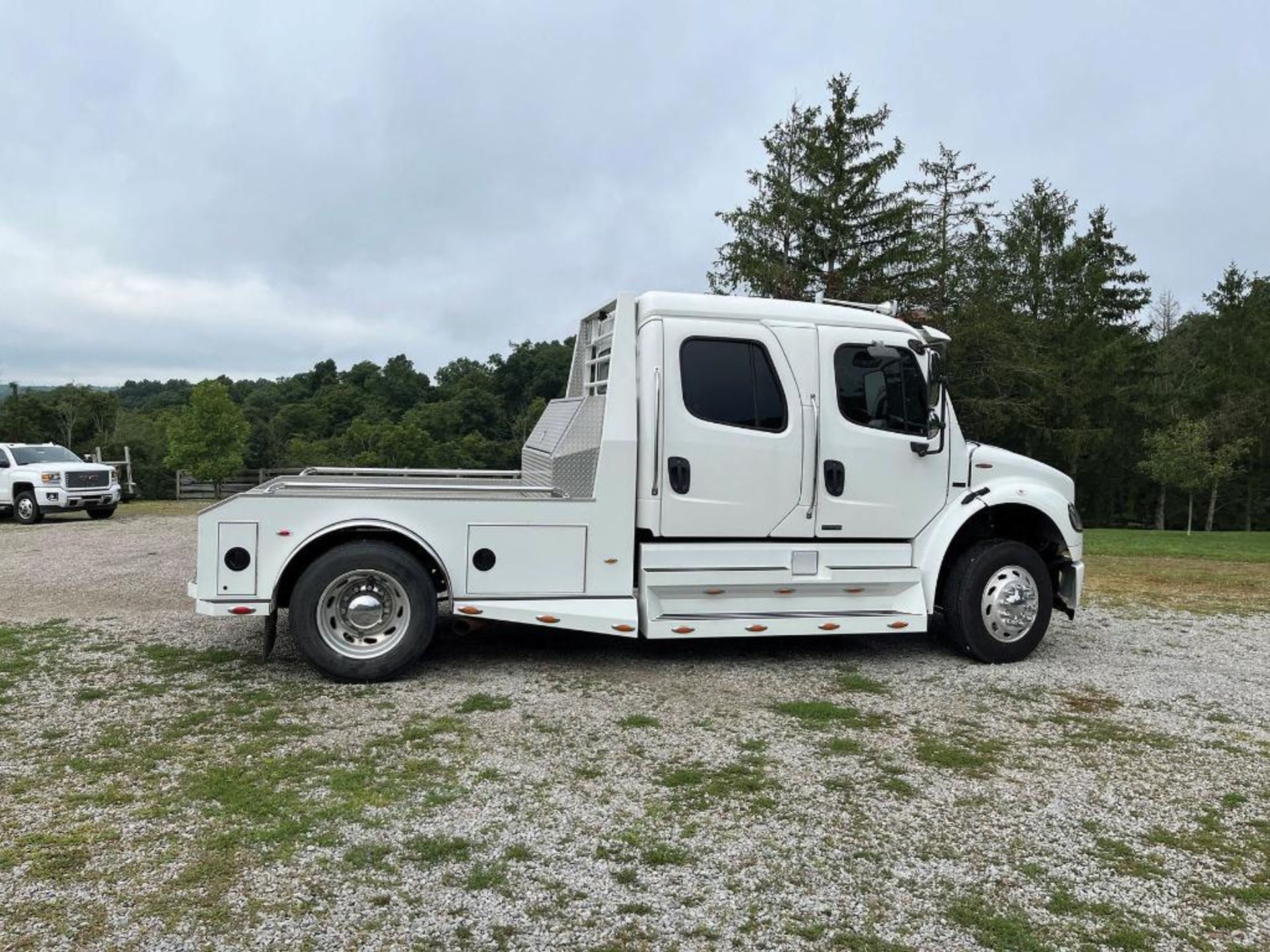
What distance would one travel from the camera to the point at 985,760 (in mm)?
4520

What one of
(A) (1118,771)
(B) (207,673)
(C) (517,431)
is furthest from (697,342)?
(C) (517,431)

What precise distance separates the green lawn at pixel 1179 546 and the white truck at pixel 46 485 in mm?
20850

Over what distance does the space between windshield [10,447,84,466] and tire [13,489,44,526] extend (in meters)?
0.76

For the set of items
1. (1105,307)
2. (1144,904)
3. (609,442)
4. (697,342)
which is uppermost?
(1105,307)

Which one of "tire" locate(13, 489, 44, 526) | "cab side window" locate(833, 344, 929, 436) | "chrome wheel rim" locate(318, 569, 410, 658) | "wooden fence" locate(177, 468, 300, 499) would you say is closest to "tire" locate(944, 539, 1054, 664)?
"cab side window" locate(833, 344, 929, 436)

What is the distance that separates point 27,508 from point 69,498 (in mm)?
841

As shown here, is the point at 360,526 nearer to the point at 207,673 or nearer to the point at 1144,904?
the point at 207,673

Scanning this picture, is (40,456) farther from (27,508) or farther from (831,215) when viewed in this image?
(831,215)

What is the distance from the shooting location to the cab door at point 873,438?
6.22m

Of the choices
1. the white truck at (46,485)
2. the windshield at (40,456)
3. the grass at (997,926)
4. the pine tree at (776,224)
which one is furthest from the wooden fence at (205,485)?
the grass at (997,926)

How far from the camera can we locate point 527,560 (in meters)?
5.80

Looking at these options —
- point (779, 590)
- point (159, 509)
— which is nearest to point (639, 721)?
point (779, 590)

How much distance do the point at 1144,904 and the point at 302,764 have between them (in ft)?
12.3

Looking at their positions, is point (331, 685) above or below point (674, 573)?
below
